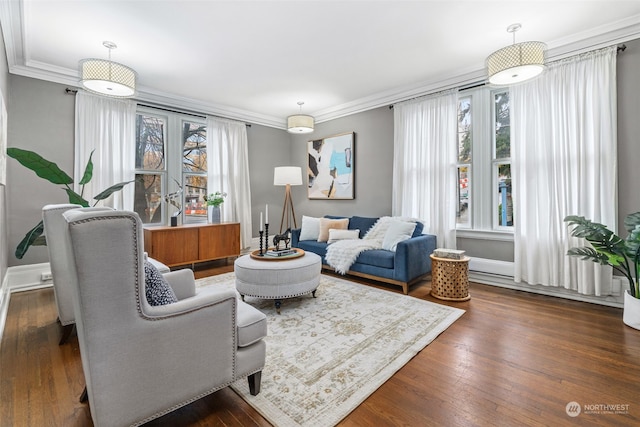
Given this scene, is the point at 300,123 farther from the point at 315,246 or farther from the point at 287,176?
the point at 315,246

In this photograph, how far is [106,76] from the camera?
288 cm

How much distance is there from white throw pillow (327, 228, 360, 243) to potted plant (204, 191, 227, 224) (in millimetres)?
1959

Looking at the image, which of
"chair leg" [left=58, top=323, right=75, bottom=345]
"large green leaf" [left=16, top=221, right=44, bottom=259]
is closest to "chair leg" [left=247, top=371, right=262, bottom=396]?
"chair leg" [left=58, top=323, right=75, bottom=345]

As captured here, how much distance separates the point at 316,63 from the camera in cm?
371

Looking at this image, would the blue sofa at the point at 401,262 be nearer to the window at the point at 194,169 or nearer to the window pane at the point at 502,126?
the window pane at the point at 502,126

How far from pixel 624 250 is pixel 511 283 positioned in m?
1.28

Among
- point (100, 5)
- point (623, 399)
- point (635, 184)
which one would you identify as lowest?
point (623, 399)

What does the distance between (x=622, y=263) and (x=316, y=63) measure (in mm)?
A: 3840

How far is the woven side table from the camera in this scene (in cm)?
327

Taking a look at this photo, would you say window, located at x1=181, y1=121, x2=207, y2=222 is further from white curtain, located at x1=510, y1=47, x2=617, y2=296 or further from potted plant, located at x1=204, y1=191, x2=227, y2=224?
white curtain, located at x1=510, y1=47, x2=617, y2=296

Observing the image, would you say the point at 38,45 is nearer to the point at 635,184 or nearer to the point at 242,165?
the point at 242,165

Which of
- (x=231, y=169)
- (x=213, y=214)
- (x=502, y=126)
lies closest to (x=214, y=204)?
(x=213, y=214)

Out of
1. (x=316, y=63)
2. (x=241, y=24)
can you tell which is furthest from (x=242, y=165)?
(x=241, y=24)

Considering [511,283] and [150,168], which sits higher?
[150,168]
